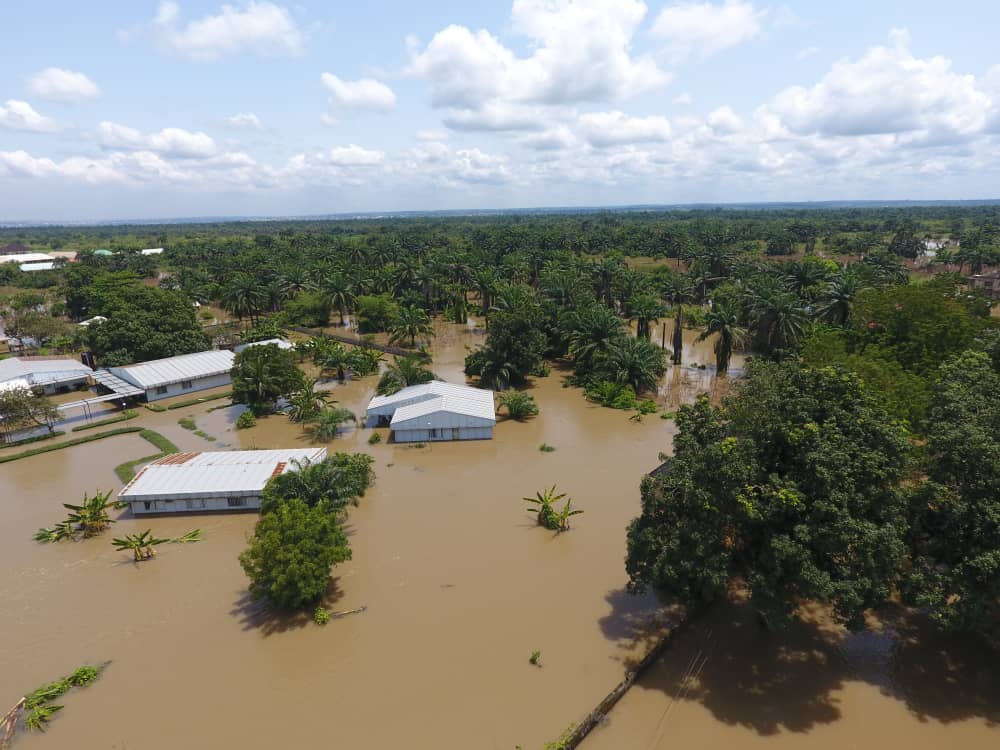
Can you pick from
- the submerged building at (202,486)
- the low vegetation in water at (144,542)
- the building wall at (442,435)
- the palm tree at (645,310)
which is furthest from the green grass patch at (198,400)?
the palm tree at (645,310)

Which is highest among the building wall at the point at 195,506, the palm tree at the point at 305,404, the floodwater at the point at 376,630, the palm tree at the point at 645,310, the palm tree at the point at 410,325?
the palm tree at the point at 645,310

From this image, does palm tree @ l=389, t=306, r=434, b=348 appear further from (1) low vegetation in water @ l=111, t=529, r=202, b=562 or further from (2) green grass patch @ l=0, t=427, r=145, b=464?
(1) low vegetation in water @ l=111, t=529, r=202, b=562

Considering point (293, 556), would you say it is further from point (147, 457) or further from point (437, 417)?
point (147, 457)

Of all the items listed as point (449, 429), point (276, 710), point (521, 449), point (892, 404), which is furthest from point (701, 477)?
point (449, 429)

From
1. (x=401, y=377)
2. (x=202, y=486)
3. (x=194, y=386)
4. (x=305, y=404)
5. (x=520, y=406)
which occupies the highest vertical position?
(x=401, y=377)

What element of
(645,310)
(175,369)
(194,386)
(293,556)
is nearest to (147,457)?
(194,386)

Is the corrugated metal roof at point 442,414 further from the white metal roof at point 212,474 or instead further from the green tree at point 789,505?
the green tree at point 789,505
